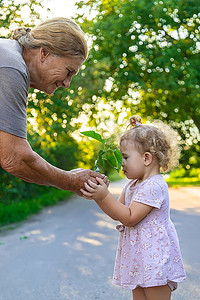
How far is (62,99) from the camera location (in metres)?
11.8

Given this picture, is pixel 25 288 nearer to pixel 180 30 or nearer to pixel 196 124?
pixel 180 30

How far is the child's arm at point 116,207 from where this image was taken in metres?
2.97

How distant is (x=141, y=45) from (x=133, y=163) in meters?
13.2

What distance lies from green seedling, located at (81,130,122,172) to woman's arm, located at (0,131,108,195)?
140 mm

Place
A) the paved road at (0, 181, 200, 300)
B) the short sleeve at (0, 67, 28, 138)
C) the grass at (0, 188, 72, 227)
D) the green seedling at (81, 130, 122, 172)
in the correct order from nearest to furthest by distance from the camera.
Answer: the short sleeve at (0, 67, 28, 138) < the green seedling at (81, 130, 122, 172) < the paved road at (0, 181, 200, 300) < the grass at (0, 188, 72, 227)

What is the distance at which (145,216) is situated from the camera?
10.1 ft

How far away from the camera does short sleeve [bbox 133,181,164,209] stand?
9.95 ft

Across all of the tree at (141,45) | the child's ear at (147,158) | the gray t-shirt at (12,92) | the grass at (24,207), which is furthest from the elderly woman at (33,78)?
the tree at (141,45)

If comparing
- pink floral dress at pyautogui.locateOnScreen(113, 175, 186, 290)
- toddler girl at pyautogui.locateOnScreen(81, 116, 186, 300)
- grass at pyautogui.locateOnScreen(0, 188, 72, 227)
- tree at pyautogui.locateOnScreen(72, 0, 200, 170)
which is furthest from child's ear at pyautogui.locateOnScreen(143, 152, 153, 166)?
tree at pyautogui.locateOnScreen(72, 0, 200, 170)

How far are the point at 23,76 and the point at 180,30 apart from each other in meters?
15.3

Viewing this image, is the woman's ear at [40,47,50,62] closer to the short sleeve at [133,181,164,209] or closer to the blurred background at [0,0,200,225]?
the short sleeve at [133,181,164,209]

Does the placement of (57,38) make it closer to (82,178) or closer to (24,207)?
(82,178)

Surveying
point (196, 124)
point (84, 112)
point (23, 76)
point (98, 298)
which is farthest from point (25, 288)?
point (196, 124)

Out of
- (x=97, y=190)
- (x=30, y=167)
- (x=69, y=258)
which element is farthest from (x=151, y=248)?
(x=69, y=258)
